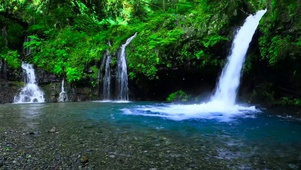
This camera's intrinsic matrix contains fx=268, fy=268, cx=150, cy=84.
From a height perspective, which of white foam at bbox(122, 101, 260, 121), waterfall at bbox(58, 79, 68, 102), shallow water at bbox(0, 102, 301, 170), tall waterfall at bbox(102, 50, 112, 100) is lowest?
shallow water at bbox(0, 102, 301, 170)

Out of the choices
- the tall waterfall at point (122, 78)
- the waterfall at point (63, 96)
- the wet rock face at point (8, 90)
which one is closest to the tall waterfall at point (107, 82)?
the tall waterfall at point (122, 78)

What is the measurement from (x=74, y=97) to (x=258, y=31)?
9.98 meters

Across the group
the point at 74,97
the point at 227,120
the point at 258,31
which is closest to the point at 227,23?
the point at 258,31

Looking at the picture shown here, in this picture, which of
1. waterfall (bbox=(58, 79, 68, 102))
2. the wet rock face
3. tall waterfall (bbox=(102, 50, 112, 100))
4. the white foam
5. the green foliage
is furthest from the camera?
tall waterfall (bbox=(102, 50, 112, 100))

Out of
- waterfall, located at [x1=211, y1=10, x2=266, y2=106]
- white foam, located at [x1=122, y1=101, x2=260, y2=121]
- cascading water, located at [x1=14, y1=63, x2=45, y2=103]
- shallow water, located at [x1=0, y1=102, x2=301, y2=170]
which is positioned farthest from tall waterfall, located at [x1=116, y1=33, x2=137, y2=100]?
shallow water, located at [x1=0, y1=102, x2=301, y2=170]

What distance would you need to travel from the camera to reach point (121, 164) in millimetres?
3682

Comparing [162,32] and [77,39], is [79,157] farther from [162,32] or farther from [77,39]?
[77,39]

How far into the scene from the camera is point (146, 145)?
4.71 m

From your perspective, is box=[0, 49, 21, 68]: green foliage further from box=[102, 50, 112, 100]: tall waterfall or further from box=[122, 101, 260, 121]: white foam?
box=[122, 101, 260, 121]: white foam

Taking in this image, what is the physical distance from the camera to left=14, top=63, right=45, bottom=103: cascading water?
14.4m

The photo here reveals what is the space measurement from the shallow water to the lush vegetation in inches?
138

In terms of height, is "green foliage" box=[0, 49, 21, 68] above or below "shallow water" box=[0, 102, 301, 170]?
above

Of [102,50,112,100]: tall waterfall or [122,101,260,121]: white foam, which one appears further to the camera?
[102,50,112,100]: tall waterfall

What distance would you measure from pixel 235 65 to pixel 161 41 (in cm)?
390
